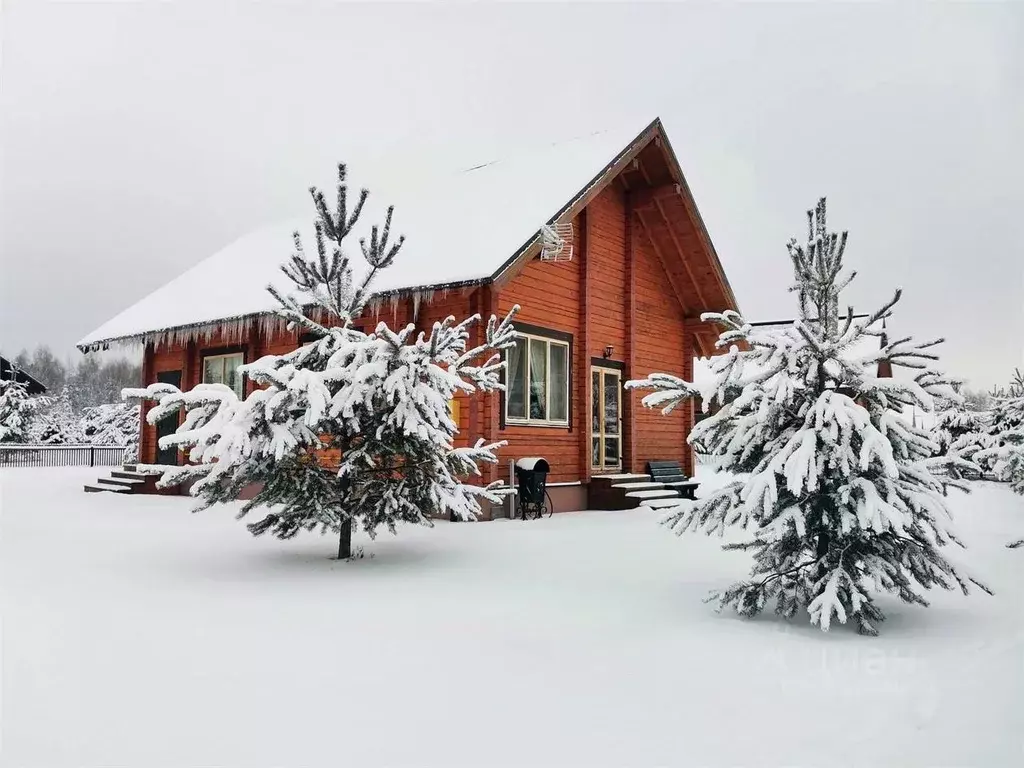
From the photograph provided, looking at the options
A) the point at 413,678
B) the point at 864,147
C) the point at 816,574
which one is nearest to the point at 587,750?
the point at 413,678

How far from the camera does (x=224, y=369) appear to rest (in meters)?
15.6

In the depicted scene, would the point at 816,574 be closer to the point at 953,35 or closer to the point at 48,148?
the point at 953,35

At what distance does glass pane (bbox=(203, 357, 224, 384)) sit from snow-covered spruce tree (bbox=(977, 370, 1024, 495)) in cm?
1356

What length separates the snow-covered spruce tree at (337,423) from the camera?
6.94 meters

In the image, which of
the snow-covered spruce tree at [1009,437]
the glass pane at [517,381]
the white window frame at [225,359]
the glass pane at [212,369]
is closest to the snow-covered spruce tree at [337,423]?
the glass pane at [517,381]

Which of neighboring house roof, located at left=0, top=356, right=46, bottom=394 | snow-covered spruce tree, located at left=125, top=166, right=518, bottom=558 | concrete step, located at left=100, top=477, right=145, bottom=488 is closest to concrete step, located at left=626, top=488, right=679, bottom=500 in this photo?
snow-covered spruce tree, located at left=125, top=166, right=518, bottom=558

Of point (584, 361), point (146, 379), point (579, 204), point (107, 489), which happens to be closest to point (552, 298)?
point (584, 361)

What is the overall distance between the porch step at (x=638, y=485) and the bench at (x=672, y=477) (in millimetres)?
426

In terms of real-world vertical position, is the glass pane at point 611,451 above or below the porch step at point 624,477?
above

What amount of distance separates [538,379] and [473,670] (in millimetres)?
8689

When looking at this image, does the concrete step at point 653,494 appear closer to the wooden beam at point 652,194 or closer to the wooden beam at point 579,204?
the wooden beam at point 579,204

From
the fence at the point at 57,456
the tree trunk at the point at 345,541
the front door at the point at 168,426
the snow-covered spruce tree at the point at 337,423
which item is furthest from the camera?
the fence at the point at 57,456

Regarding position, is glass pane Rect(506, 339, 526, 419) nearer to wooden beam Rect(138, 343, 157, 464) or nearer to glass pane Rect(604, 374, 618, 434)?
glass pane Rect(604, 374, 618, 434)

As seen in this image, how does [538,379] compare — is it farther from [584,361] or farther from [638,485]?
[638,485]
